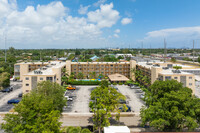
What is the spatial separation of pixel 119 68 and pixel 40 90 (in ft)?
162

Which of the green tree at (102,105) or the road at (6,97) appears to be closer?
the green tree at (102,105)

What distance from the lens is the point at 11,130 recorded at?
1911 centimetres

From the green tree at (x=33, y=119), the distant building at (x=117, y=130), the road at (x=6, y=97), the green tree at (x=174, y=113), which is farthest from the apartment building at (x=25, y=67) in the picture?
the green tree at (x=174, y=113)

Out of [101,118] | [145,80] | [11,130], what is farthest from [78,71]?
[11,130]

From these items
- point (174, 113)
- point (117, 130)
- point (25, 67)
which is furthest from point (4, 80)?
point (174, 113)

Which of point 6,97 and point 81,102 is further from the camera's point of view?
point 6,97

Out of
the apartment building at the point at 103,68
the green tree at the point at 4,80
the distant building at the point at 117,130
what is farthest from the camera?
the apartment building at the point at 103,68

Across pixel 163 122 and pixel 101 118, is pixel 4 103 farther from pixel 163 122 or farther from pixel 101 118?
pixel 163 122

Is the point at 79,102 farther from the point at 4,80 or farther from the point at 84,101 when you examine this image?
the point at 4,80

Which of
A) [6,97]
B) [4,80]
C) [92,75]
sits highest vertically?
[4,80]

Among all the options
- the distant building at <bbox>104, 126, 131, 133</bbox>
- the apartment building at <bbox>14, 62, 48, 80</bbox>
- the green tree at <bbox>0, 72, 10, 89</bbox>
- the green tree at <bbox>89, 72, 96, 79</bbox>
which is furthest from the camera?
the green tree at <bbox>89, 72, 96, 79</bbox>

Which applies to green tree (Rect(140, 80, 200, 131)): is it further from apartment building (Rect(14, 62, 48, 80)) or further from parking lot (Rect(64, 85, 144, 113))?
apartment building (Rect(14, 62, 48, 80))

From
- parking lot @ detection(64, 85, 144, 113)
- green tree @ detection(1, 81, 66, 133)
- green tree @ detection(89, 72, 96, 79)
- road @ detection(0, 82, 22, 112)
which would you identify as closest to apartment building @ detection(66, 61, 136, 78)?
green tree @ detection(89, 72, 96, 79)

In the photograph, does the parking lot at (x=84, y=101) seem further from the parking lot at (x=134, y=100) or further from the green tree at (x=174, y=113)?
the green tree at (x=174, y=113)
